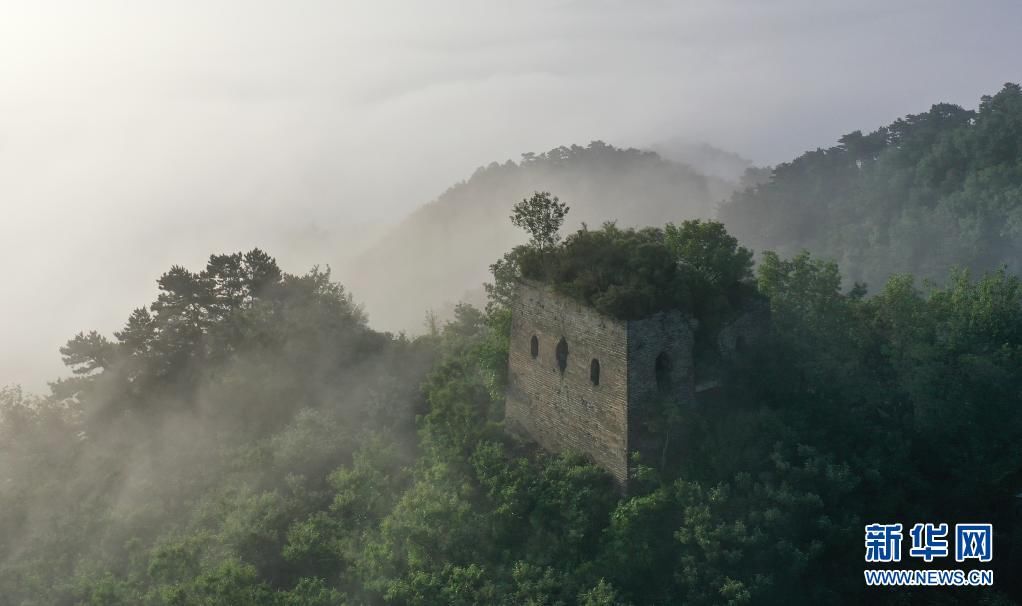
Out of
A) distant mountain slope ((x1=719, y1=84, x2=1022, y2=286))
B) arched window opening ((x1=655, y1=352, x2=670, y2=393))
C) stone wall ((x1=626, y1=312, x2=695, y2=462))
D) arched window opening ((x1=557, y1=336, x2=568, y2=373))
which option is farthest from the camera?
distant mountain slope ((x1=719, y1=84, x2=1022, y2=286))

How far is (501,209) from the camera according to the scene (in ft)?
343

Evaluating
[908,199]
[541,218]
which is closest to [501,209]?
[908,199]

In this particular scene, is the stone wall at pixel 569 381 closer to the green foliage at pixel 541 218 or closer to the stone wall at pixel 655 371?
the stone wall at pixel 655 371

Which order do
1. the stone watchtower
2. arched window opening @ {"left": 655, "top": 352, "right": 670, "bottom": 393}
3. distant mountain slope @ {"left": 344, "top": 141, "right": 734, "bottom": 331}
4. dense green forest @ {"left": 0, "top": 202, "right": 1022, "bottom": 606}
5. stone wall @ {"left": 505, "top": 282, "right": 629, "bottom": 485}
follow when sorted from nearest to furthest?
1. dense green forest @ {"left": 0, "top": 202, "right": 1022, "bottom": 606}
2. the stone watchtower
3. stone wall @ {"left": 505, "top": 282, "right": 629, "bottom": 485}
4. arched window opening @ {"left": 655, "top": 352, "right": 670, "bottom": 393}
5. distant mountain slope @ {"left": 344, "top": 141, "right": 734, "bottom": 331}

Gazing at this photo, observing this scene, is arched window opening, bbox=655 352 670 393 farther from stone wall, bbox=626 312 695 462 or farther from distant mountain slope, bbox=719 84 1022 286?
distant mountain slope, bbox=719 84 1022 286

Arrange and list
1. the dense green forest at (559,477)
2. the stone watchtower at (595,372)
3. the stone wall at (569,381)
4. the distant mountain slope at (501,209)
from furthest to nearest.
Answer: the distant mountain slope at (501,209) → the stone wall at (569,381) → the stone watchtower at (595,372) → the dense green forest at (559,477)

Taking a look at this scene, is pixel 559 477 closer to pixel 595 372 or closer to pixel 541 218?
pixel 595 372

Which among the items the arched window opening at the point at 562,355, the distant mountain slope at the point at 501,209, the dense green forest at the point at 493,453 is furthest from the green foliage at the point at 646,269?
the distant mountain slope at the point at 501,209

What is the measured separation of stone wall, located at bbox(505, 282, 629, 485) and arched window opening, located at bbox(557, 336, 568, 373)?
0.30ft

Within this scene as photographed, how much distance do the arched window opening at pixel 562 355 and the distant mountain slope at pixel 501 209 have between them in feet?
226

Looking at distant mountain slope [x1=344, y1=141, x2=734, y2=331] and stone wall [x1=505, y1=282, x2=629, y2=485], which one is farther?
distant mountain slope [x1=344, y1=141, x2=734, y2=331]

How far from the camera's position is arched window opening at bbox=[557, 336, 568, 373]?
2236 cm

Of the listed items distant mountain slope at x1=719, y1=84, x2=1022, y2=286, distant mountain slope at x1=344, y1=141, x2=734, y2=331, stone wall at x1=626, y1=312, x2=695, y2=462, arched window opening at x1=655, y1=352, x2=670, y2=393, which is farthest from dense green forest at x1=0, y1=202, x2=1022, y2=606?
distant mountain slope at x1=344, y1=141, x2=734, y2=331

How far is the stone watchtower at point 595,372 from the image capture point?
66.9 ft
